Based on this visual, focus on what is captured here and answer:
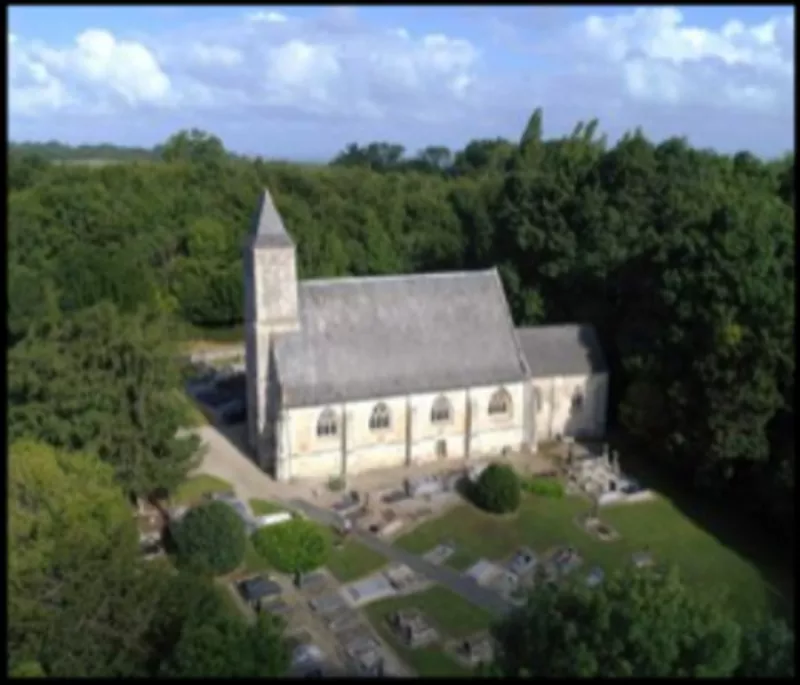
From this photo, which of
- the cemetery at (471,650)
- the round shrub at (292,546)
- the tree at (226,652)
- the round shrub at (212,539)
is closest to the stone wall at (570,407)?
the round shrub at (292,546)

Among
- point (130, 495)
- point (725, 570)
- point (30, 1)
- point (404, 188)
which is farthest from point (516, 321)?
point (30, 1)

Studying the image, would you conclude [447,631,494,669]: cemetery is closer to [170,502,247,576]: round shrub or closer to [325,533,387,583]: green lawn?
[325,533,387,583]: green lawn

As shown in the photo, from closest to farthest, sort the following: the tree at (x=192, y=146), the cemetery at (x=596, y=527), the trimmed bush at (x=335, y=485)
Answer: the cemetery at (x=596, y=527)
the trimmed bush at (x=335, y=485)
the tree at (x=192, y=146)

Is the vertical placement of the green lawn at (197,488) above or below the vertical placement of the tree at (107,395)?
below

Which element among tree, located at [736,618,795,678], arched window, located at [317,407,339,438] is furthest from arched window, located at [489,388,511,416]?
tree, located at [736,618,795,678]

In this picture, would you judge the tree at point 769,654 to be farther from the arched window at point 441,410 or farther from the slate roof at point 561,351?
the slate roof at point 561,351

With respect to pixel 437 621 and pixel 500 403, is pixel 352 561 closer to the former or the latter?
pixel 437 621

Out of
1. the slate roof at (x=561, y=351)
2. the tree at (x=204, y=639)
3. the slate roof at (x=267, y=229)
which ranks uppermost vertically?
the slate roof at (x=267, y=229)

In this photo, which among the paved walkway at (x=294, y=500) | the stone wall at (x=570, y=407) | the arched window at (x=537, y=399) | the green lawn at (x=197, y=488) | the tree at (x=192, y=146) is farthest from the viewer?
the tree at (x=192, y=146)
